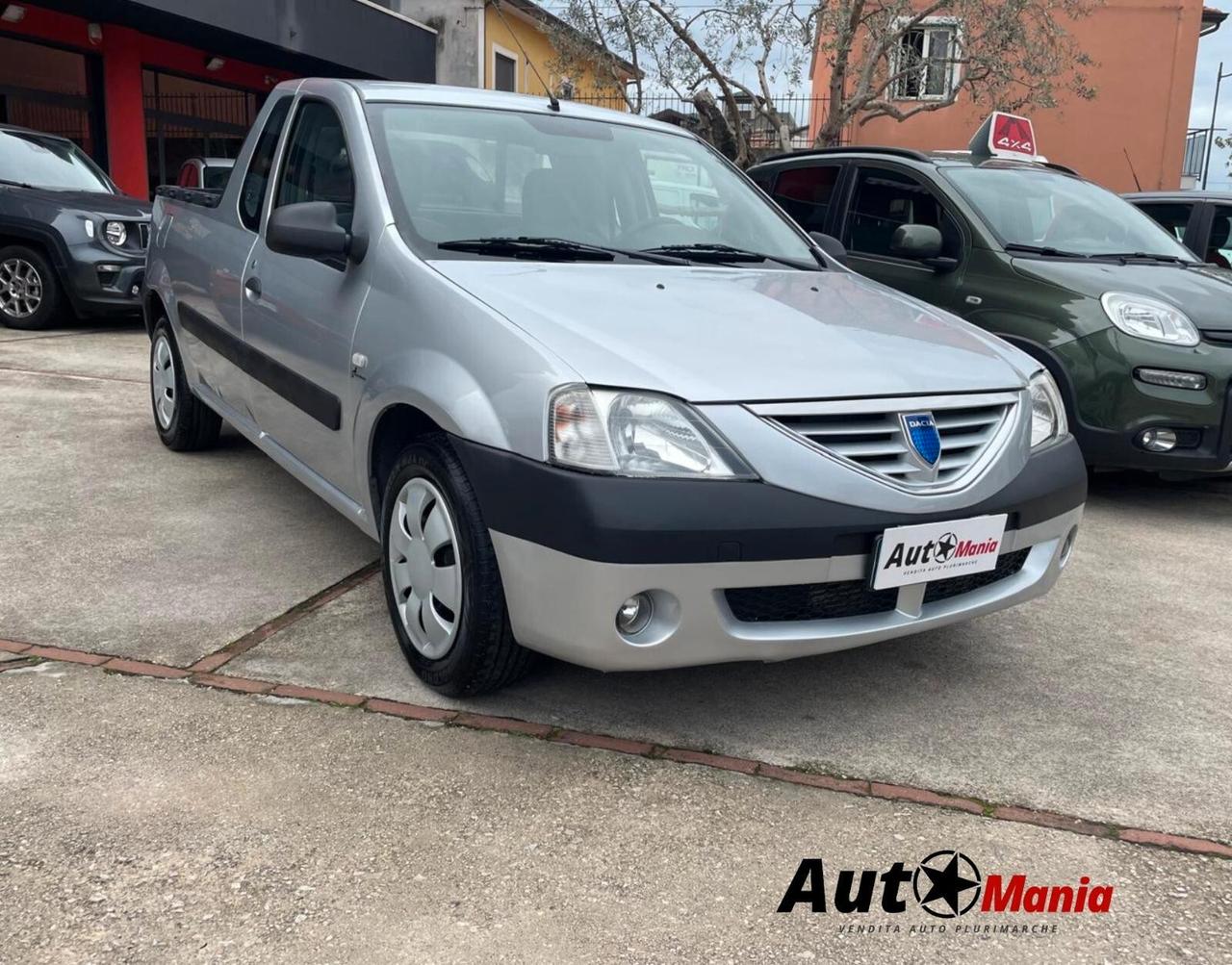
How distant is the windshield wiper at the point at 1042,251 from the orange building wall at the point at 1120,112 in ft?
46.2

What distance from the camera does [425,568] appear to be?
2967 millimetres

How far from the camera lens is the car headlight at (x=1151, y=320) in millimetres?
5070

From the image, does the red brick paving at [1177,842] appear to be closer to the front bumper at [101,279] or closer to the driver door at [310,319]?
the driver door at [310,319]

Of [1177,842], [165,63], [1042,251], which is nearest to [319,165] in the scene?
[1177,842]

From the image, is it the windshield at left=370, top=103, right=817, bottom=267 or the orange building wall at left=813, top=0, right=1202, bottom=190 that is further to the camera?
the orange building wall at left=813, top=0, right=1202, bottom=190

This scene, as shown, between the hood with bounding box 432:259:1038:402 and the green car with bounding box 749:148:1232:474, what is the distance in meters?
1.15

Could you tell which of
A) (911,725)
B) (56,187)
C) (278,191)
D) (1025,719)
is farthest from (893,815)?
(56,187)

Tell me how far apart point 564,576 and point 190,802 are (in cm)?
95

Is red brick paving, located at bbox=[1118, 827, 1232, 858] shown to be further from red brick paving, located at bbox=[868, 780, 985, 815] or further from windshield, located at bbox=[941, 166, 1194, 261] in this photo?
windshield, located at bbox=[941, 166, 1194, 261]

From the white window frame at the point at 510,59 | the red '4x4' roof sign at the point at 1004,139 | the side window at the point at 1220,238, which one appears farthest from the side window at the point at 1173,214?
the white window frame at the point at 510,59

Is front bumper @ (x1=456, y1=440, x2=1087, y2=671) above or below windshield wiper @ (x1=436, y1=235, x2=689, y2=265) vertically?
below

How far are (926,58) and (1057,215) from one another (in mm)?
12065

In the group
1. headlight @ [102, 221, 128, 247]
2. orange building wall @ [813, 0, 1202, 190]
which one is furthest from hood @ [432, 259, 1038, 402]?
orange building wall @ [813, 0, 1202, 190]

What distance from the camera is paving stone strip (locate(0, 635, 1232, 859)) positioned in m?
2.51
